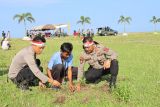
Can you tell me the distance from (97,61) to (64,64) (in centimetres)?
89

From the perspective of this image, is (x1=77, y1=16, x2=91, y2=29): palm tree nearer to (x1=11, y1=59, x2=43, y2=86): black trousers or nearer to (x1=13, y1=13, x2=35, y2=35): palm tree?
(x1=13, y1=13, x2=35, y2=35): palm tree

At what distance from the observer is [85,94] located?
30.3 ft

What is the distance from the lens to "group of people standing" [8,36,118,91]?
947cm

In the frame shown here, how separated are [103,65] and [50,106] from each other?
2930mm

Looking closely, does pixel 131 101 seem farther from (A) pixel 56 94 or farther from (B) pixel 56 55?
(B) pixel 56 55

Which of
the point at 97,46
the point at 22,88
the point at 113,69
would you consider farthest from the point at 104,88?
the point at 22,88

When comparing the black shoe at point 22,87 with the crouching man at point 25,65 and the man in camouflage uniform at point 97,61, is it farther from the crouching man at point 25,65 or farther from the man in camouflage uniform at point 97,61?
the man in camouflage uniform at point 97,61

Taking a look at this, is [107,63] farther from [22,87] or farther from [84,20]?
[84,20]

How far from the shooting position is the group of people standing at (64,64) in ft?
31.1

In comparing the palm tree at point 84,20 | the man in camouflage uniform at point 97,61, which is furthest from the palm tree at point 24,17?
the man in camouflage uniform at point 97,61

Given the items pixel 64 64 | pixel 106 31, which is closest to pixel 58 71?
pixel 64 64

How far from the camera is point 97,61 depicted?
1081 cm

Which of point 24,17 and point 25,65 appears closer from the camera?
point 25,65

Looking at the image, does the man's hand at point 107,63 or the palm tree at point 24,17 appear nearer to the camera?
the man's hand at point 107,63
